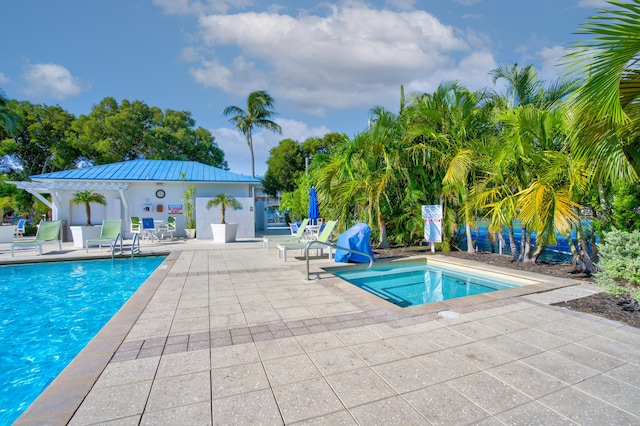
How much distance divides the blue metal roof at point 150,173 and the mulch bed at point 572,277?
10.2 metres

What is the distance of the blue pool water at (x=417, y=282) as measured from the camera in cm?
655

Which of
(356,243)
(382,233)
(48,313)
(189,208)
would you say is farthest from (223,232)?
(48,313)

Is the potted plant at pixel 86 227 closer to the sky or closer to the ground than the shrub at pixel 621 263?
closer to the sky

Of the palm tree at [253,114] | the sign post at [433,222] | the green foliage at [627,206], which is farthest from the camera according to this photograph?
the palm tree at [253,114]

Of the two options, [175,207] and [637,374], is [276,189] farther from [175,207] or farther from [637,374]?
[637,374]

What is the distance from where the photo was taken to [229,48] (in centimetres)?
1386

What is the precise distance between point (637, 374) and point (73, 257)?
1297cm

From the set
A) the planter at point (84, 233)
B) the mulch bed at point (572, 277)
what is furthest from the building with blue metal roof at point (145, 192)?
the mulch bed at point (572, 277)

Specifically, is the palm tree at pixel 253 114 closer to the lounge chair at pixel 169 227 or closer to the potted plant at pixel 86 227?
the lounge chair at pixel 169 227

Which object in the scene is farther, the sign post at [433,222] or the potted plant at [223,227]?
the potted plant at [223,227]

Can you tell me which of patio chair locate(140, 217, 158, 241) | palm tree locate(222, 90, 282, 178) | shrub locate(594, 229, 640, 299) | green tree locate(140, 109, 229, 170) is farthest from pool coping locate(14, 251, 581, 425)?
green tree locate(140, 109, 229, 170)

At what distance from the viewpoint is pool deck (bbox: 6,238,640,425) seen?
223 cm

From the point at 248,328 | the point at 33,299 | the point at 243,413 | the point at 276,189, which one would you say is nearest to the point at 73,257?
the point at 33,299

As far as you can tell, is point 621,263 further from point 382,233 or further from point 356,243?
point 382,233
